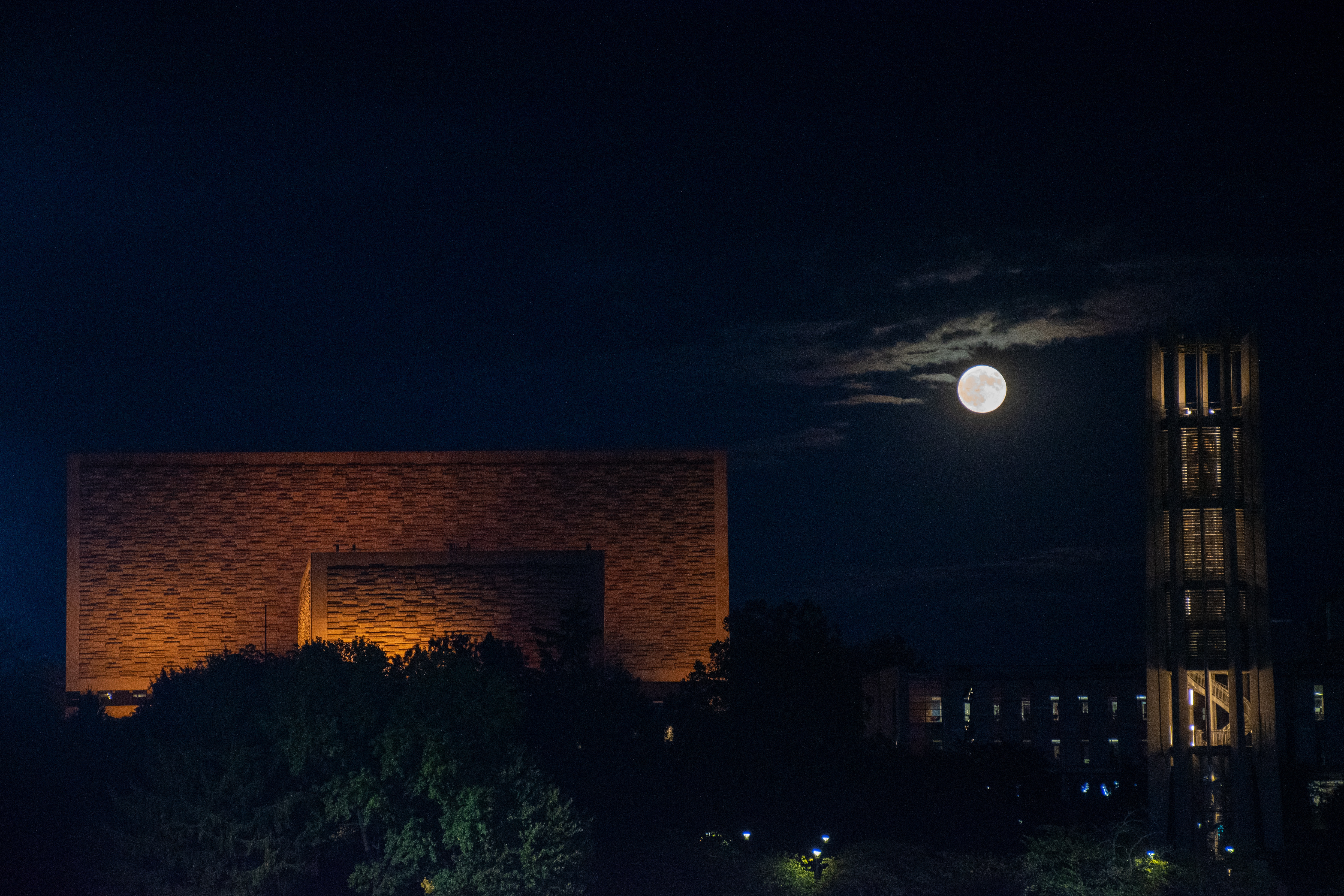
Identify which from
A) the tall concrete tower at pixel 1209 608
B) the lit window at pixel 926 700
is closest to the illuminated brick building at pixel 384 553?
the tall concrete tower at pixel 1209 608

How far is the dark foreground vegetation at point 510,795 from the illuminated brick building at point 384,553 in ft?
5.47

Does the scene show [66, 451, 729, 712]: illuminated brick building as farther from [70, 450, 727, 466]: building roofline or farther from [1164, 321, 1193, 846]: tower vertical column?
[1164, 321, 1193, 846]: tower vertical column

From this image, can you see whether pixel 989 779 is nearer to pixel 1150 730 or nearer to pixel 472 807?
pixel 1150 730

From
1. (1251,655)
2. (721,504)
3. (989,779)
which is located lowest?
(989,779)

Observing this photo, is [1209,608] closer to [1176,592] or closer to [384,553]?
[1176,592]

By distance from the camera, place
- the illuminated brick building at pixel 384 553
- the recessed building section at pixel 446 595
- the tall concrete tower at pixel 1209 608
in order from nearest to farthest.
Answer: the tall concrete tower at pixel 1209 608 → the recessed building section at pixel 446 595 → the illuminated brick building at pixel 384 553

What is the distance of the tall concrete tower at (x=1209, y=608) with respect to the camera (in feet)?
121

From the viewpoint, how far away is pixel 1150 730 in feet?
124

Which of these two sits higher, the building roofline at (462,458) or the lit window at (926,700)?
the building roofline at (462,458)

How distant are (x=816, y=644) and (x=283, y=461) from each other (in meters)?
17.0

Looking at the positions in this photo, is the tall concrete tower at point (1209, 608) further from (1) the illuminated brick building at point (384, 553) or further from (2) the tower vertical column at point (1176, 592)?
(1) the illuminated brick building at point (384, 553)

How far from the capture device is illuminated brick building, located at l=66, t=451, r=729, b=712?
4700cm

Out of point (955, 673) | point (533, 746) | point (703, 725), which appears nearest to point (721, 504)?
point (703, 725)

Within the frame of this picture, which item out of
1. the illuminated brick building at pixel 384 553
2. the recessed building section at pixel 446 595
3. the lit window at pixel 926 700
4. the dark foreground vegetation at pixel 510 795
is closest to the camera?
the dark foreground vegetation at pixel 510 795
